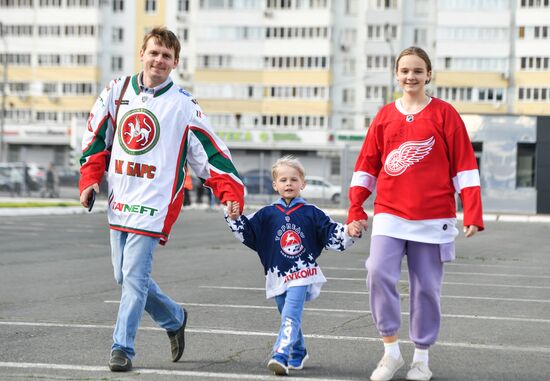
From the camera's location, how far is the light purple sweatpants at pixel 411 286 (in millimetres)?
7207

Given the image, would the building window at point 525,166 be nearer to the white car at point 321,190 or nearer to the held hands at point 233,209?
the white car at point 321,190

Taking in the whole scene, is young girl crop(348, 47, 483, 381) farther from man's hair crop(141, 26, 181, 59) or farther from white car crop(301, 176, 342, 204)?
white car crop(301, 176, 342, 204)

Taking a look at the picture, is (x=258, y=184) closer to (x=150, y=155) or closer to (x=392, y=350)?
(x=150, y=155)

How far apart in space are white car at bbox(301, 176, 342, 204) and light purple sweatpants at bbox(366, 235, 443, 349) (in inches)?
2073

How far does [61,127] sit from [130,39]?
9.07 meters

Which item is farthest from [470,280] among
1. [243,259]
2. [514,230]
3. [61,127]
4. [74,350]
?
[61,127]

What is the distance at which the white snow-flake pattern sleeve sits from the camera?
24.4 feet

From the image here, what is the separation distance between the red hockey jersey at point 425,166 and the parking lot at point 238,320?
99 cm

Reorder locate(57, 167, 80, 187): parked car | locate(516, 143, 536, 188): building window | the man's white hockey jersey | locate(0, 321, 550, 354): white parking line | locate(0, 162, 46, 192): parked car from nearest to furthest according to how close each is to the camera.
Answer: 1. the man's white hockey jersey
2. locate(0, 321, 550, 354): white parking line
3. locate(516, 143, 536, 188): building window
4. locate(0, 162, 46, 192): parked car
5. locate(57, 167, 80, 187): parked car

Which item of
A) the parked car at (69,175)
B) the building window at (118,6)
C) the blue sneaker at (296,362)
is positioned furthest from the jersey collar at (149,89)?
the building window at (118,6)

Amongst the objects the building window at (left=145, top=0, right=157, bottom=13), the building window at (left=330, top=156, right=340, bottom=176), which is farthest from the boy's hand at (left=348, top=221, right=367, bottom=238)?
the building window at (left=145, top=0, right=157, bottom=13)

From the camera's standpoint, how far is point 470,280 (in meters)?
15.7

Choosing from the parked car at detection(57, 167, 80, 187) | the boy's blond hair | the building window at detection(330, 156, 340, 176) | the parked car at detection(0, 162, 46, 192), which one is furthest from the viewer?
the building window at detection(330, 156, 340, 176)

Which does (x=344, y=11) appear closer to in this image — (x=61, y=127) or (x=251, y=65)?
(x=251, y=65)
